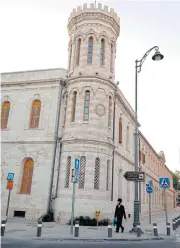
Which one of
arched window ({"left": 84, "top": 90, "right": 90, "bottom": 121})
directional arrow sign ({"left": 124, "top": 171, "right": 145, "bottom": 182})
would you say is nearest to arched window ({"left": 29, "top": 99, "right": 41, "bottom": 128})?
arched window ({"left": 84, "top": 90, "right": 90, "bottom": 121})

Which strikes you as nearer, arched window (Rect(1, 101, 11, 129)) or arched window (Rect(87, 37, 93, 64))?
arched window (Rect(87, 37, 93, 64))

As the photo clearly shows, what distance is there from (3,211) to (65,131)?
716 cm

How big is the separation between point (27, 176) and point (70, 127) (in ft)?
16.3

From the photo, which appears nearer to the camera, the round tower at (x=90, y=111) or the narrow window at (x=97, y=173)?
the round tower at (x=90, y=111)

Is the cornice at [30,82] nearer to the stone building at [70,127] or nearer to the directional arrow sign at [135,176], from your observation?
the stone building at [70,127]

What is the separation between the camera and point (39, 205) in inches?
680

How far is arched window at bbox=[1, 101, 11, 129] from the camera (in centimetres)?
2064

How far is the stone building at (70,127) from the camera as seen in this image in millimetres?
16672

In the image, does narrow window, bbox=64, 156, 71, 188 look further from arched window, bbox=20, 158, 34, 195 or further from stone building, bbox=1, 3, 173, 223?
arched window, bbox=20, 158, 34, 195

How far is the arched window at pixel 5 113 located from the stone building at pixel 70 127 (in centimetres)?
5

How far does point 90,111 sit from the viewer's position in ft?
58.0

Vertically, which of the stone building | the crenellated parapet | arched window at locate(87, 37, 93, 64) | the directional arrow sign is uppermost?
the crenellated parapet

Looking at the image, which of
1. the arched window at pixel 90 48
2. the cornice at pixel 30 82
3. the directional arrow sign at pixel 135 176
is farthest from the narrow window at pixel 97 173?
the arched window at pixel 90 48

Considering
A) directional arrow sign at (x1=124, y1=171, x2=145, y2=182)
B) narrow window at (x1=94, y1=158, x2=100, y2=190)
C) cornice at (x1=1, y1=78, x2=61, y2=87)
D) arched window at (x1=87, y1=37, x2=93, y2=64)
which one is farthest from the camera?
cornice at (x1=1, y1=78, x2=61, y2=87)
